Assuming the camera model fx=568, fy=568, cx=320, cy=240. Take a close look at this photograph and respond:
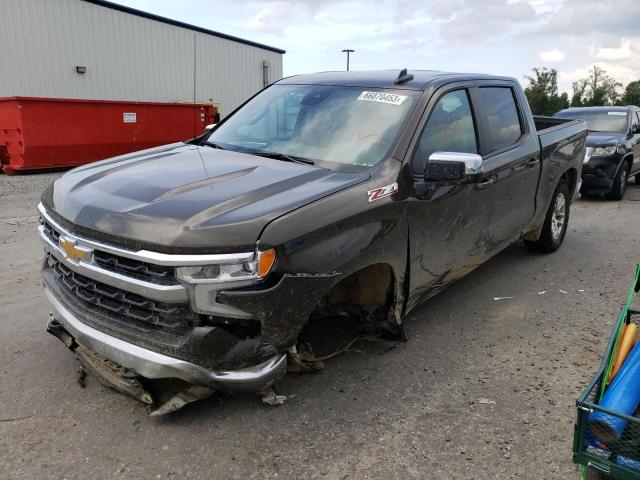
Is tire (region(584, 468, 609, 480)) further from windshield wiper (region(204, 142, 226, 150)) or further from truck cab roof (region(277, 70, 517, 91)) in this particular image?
windshield wiper (region(204, 142, 226, 150))

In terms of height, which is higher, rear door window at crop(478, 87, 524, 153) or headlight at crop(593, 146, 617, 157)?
rear door window at crop(478, 87, 524, 153)

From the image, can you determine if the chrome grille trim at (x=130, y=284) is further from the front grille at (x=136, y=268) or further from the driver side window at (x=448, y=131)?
the driver side window at (x=448, y=131)

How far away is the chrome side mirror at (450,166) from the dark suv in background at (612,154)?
776cm

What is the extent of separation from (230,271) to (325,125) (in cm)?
161

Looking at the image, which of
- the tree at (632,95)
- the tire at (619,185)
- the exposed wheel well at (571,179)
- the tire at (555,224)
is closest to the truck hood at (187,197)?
the tire at (555,224)

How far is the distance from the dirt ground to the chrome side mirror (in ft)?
3.94

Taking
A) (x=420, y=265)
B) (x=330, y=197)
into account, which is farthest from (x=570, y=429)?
(x=330, y=197)

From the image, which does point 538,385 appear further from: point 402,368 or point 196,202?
point 196,202

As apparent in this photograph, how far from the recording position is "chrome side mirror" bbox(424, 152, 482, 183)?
3.31m

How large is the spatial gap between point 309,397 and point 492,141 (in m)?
2.53

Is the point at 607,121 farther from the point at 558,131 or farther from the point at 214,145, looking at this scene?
the point at 214,145

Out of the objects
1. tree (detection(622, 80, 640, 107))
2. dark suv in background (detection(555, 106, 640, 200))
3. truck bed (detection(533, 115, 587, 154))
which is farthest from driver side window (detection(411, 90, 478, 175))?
tree (detection(622, 80, 640, 107))

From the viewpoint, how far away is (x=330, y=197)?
2.89 meters

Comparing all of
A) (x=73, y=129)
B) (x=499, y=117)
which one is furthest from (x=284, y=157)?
(x=73, y=129)
